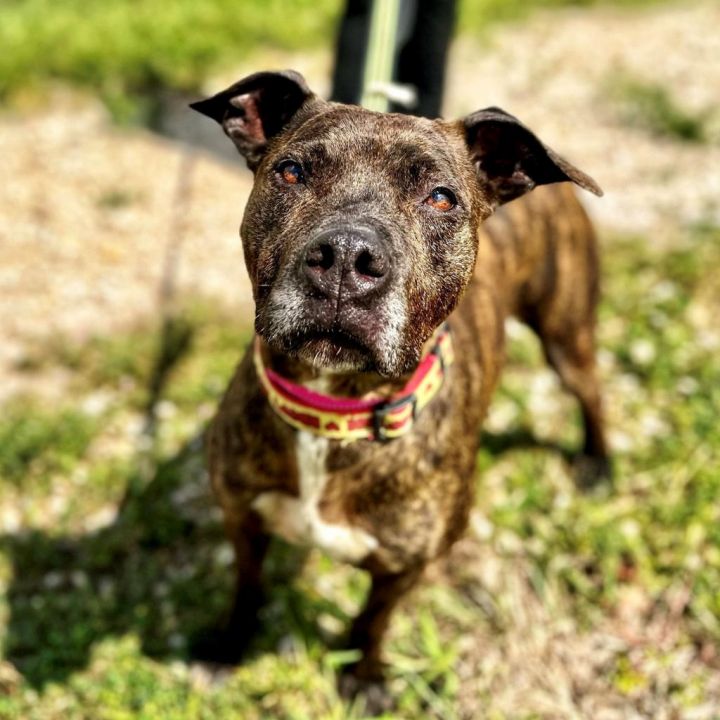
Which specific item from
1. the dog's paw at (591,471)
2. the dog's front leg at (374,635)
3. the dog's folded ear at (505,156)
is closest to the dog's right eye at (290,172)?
the dog's folded ear at (505,156)

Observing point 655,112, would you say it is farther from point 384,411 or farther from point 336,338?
point 336,338

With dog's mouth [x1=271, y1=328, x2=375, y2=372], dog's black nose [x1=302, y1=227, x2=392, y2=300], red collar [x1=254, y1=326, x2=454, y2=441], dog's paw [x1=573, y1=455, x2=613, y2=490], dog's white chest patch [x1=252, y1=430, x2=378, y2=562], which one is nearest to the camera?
dog's black nose [x1=302, y1=227, x2=392, y2=300]

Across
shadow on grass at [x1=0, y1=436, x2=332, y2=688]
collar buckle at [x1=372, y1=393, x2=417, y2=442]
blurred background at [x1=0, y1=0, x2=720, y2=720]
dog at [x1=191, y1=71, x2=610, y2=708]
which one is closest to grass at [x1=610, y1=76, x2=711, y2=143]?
blurred background at [x1=0, y1=0, x2=720, y2=720]

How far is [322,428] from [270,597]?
1.71m

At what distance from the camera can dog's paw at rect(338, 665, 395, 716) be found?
3.96m

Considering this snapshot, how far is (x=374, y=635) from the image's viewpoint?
3.78 meters

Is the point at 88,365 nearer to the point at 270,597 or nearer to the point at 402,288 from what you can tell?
the point at 270,597

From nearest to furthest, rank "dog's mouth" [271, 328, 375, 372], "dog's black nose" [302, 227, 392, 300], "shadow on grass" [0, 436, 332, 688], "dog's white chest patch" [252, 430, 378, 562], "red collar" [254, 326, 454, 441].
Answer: "dog's black nose" [302, 227, 392, 300] → "dog's mouth" [271, 328, 375, 372] → "red collar" [254, 326, 454, 441] → "dog's white chest patch" [252, 430, 378, 562] → "shadow on grass" [0, 436, 332, 688]

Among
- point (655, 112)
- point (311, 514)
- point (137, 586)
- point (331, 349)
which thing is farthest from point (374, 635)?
point (655, 112)

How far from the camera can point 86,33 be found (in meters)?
7.89

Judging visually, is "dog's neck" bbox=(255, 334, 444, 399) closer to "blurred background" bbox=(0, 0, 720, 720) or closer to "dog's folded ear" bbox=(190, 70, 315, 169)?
"dog's folded ear" bbox=(190, 70, 315, 169)

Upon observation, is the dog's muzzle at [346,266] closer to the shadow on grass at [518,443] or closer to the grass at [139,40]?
the shadow on grass at [518,443]

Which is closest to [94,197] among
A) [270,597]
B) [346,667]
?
[270,597]

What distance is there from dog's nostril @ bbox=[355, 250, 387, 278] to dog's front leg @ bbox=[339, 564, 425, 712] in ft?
4.39
